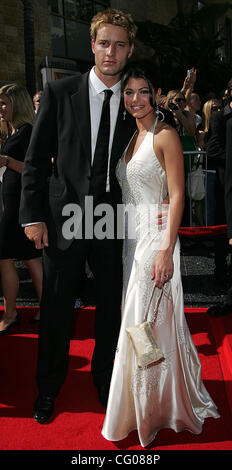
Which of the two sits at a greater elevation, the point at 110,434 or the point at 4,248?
the point at 4,248

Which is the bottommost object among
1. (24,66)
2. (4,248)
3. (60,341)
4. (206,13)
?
(60,341)

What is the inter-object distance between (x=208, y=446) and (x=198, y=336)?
1453 millimetres

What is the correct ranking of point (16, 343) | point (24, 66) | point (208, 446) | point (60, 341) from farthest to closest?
point (24, 66), point (16, 343), point (60, 341), point (208, 446)

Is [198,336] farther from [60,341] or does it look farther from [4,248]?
[4,248]

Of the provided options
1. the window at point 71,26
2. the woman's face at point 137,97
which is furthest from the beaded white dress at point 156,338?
the window at point 71,26

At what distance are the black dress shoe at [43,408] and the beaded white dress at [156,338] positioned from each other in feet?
1.38

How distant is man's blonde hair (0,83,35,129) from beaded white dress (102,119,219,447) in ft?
5.05

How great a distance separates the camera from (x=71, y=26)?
16.0m

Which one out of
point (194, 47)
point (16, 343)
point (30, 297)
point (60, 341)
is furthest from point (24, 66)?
point (60, 341)

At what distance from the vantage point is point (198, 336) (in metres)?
3.70

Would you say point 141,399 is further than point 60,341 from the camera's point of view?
No

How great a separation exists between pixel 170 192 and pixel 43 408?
147cm

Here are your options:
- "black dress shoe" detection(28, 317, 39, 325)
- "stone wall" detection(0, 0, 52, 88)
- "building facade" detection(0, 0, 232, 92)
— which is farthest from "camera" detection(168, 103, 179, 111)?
"stone wall" detection(0, 0, 52, 88)
